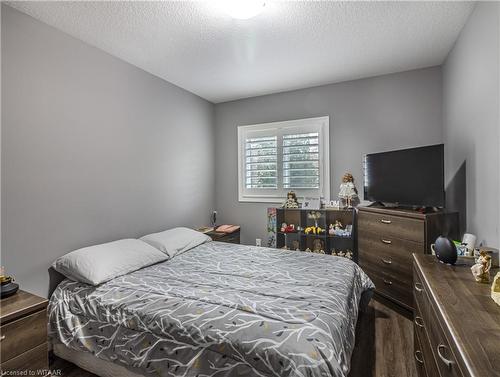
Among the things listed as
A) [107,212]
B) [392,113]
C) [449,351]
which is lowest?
[449,351]

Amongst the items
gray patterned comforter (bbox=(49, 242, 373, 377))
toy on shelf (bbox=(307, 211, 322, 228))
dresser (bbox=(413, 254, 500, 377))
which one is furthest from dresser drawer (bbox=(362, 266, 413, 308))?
dresser (bbox=(413, 254, 500, 377))

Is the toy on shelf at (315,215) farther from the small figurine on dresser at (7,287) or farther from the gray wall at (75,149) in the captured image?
the small figurine on dresser at (7,287)

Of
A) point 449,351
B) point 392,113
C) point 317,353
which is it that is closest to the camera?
point 449,351

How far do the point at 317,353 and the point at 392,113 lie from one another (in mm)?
3011

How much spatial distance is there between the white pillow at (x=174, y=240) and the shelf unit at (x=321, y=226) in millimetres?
1156

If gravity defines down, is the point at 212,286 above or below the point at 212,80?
below

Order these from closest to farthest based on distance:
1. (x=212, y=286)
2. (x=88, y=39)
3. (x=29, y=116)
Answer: (x=212, y=286) < (x=29, y=116) < (x=88, y=39)

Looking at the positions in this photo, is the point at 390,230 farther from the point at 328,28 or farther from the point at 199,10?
the point at 199,10

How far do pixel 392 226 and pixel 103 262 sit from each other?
A: 8.66ft

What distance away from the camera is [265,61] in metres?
2.82

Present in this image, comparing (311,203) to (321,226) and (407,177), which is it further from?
(407,177)

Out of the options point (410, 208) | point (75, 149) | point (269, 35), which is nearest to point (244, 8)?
point (269, 35)

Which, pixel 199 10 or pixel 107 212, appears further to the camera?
pixel 107 212

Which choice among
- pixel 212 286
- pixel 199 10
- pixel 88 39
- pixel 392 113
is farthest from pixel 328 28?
pixel 212 286
